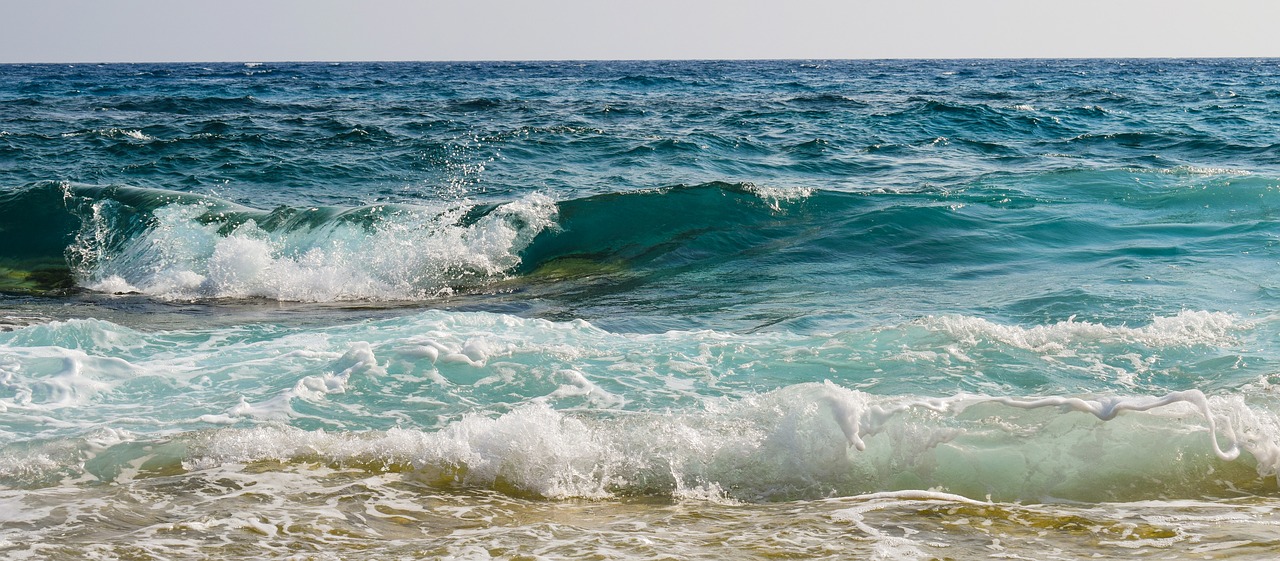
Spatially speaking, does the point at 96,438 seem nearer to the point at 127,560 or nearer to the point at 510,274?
the point at 127,560

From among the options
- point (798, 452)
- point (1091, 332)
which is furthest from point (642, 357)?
point (1091, 332)

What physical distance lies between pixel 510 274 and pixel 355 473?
18.6 feet

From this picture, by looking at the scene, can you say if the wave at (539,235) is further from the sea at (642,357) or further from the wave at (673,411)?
the wave at (673,411)

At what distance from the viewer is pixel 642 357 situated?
20.2 ft

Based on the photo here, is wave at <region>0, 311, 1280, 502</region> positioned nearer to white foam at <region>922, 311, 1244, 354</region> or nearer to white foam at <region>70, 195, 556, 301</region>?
white foam at <region>922, 311, 1244, 354</region>

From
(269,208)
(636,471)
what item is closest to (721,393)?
(636,471)

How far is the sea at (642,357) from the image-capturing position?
12.3ft

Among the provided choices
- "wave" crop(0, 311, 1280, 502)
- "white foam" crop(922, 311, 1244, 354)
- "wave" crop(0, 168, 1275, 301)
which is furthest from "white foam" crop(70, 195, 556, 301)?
"white foam" crop(922, 311, 1244, 354)

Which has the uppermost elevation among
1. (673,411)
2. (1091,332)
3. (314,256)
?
(1091,332)

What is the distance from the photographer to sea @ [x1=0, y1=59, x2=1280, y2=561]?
374 cm

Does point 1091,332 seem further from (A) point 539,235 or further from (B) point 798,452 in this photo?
(A) point 539,235

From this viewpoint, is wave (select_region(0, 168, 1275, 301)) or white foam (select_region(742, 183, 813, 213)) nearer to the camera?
wave (select_region(0, 168, 1275, 301))

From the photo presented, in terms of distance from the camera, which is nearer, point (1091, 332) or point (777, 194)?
point (1091, 332)

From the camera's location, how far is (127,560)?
10.9 ft
